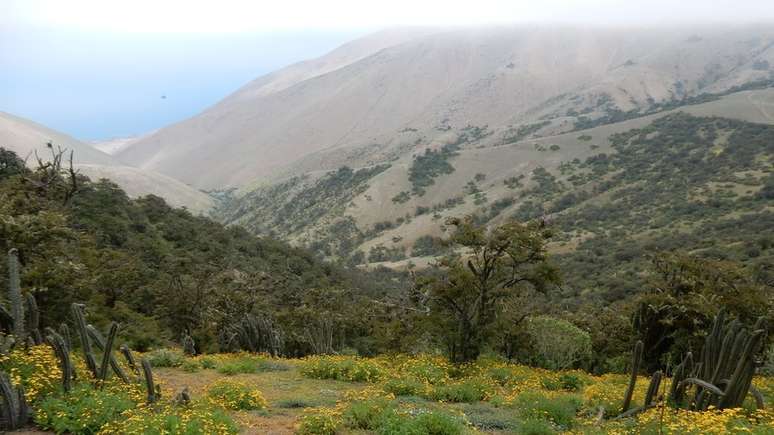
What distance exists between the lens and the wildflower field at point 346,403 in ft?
26.9

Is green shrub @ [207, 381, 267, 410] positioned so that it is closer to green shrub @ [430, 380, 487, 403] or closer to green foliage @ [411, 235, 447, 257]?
green shrub @ [430, 380, 487, 403]

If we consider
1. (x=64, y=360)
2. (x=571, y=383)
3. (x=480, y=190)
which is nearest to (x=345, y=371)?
(x=571, y=383)

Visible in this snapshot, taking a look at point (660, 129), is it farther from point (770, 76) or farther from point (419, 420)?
point (419, 420)

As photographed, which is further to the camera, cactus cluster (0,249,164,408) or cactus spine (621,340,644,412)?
cactus spine (621,340,644,412)

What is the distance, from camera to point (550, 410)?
10.4 m

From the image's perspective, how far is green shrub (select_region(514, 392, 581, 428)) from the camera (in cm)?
1011

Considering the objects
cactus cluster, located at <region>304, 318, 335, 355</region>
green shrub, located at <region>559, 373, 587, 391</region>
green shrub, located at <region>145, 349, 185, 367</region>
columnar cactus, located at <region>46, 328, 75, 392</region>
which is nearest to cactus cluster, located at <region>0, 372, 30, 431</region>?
columnar cactus, located at <region>46, 328, 75, 392</region>

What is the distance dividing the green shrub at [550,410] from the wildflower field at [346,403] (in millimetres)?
22

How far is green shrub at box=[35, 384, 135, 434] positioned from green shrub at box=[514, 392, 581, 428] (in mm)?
6830

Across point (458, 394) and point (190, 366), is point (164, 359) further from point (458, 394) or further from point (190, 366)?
point (458, 394)

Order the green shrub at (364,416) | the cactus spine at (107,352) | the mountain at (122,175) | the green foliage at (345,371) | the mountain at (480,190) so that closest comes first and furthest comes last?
the green shrub at (364,416)
the cactus spine at (107,352)
the green foliage at (345,371)
the mountain at (480,190)
the mountain at (122,175)

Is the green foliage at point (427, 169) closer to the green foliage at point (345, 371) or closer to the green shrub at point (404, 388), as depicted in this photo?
the green foliage at point (345, 371)

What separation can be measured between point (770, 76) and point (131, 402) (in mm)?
232093

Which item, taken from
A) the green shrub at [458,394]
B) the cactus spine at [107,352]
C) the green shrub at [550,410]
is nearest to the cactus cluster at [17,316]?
the cactus spine at [107,352]
